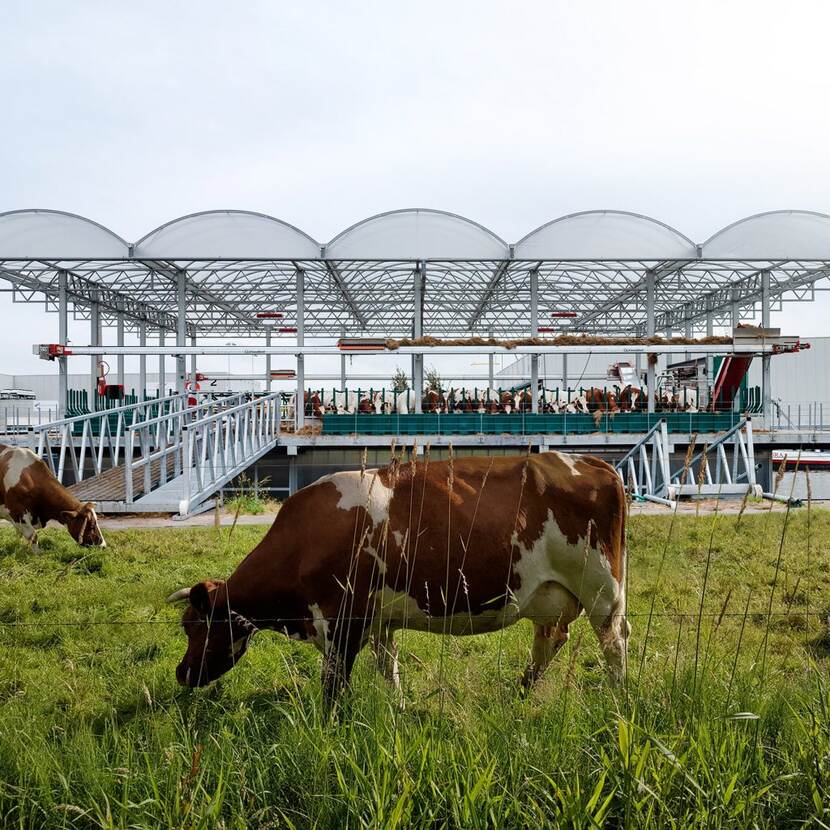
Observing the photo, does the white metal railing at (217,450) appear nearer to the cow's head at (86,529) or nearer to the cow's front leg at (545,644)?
the cow's head at (86,529)

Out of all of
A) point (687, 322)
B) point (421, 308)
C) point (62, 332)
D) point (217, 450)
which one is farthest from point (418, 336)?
point (687, 322)

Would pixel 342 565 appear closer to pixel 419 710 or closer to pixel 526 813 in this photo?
pixel 419 710

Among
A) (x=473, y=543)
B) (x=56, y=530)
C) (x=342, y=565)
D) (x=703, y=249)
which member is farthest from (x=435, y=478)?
(x=703, y=249)

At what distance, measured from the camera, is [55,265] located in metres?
23.5

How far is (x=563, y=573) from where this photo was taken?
364cm

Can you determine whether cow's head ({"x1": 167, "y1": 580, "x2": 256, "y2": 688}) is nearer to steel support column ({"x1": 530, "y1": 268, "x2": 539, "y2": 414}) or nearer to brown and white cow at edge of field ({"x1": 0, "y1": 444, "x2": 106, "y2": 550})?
brown and white cow at edge of field ({"x1": 0, "y1": 444, "x2": 106, "y2": 550})

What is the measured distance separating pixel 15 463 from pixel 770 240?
2143 centimetres

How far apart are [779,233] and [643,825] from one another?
2355 centimetres

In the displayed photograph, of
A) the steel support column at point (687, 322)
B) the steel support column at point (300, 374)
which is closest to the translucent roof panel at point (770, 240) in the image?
the steel support column at point (687, 322)

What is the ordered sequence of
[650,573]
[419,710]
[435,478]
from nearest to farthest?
[419,710], [435,478], [650,573]

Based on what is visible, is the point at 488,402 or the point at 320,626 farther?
the point at 488,402

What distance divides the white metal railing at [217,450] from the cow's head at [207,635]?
7.61 meters

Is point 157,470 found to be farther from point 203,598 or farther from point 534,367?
point 203,598

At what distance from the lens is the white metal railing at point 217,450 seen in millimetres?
11602
